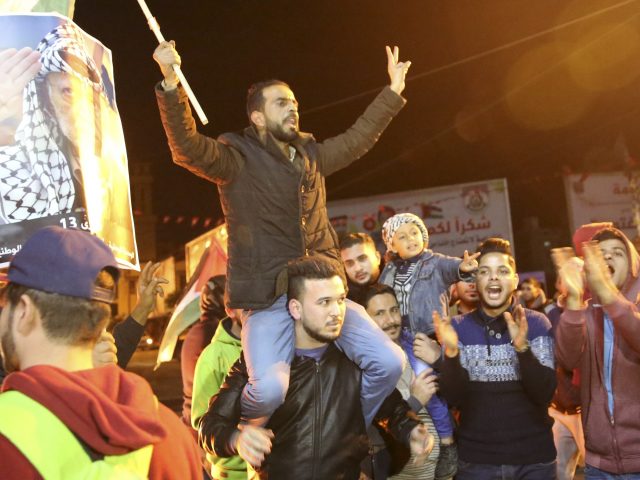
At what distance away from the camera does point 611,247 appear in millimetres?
4352

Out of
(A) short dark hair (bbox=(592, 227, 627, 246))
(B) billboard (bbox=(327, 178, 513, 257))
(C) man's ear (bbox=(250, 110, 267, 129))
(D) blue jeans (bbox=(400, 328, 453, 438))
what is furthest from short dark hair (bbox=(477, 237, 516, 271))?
(B) billboard (bbox=(327, 178, 513, 257))

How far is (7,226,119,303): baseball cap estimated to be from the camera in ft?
6.45

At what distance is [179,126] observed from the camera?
3.62 m

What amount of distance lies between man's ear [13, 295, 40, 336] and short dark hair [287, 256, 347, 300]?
5.83 feet

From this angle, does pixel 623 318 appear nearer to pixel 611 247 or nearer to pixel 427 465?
pixel 611 247

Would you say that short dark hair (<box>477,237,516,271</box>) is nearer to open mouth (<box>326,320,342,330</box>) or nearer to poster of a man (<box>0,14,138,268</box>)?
open mouth (<box>326,320,342,330</box>)

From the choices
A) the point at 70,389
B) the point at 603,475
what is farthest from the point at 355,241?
the point at 70,389

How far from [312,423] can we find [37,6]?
2386mm

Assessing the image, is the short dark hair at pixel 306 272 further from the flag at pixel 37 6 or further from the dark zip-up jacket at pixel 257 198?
the flag at pixel 37 6

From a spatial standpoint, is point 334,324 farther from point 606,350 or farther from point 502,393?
point 606,350

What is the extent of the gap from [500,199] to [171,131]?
23.1 meters

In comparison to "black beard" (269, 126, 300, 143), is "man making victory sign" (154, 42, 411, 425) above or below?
below

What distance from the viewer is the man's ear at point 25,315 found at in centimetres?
197

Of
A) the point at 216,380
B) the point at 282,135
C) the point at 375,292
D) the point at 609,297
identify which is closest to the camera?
the point at 609,297
